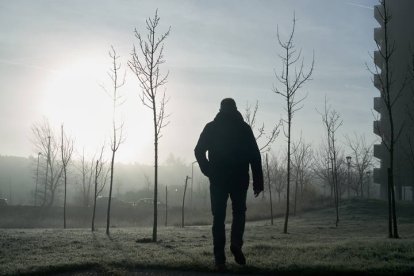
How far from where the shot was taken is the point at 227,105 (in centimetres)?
736

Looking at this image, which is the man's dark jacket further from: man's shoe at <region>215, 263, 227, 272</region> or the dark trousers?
man's shoe at <region>215, 263, 227, 272</region>

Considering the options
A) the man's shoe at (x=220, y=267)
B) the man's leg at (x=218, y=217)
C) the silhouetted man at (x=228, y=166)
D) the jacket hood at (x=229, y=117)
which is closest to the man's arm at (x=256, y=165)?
the silhouetted man at (x=228, y=166)

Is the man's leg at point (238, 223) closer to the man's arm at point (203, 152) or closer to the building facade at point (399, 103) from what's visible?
the man's arm at point (203, 152)

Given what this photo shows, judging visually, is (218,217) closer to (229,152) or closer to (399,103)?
(229,152)

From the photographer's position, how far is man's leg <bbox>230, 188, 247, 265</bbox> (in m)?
7.07

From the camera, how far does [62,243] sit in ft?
39.3

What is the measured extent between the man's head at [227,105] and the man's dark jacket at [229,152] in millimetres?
42

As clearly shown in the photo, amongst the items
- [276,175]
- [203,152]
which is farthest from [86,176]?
[203,152]

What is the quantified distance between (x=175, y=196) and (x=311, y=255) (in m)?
94.1

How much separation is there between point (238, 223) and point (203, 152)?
3.91 ft

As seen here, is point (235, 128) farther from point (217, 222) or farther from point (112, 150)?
point (112, 150)

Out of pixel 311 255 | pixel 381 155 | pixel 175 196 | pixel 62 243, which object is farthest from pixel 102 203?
pixel 311 255

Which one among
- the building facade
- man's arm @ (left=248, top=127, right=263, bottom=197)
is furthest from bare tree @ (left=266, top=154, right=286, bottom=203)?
man's arm @ (left=248, top=127, right=263, bottom=197)

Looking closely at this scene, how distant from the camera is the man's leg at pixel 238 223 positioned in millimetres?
7066
